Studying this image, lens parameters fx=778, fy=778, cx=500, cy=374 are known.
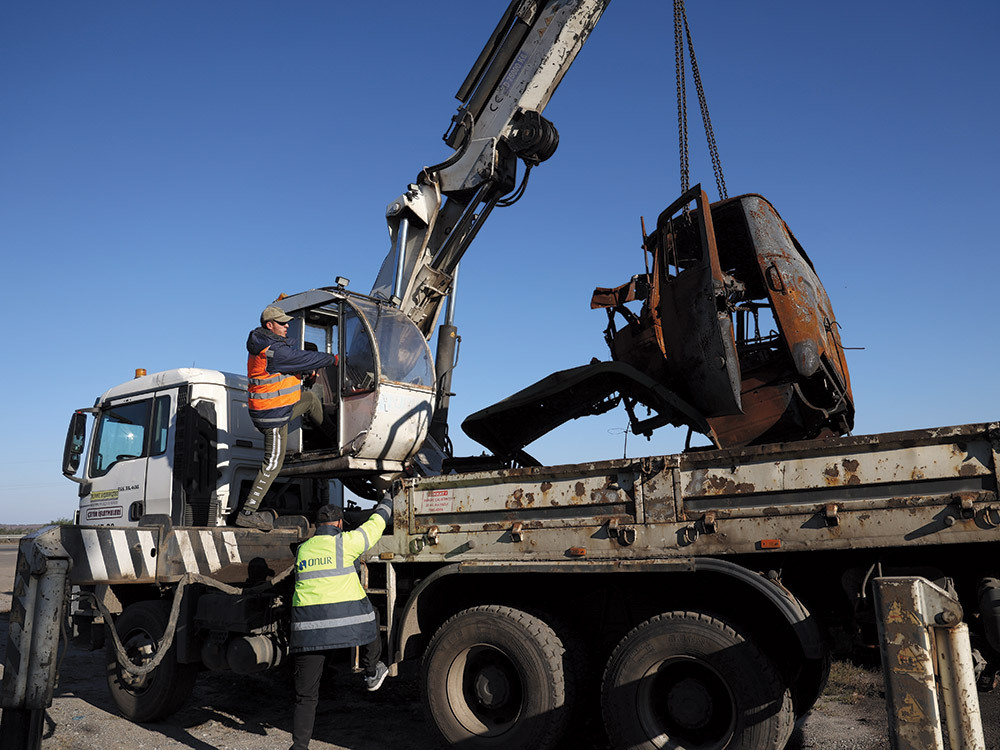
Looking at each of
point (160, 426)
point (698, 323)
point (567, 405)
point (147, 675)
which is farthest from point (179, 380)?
point (698, 323)

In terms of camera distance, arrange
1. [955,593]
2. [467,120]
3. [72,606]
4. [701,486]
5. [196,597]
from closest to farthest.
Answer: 1. [955,593]
2. [701,486]
3. [196,597]
4. [72,606]
5. [467,120]

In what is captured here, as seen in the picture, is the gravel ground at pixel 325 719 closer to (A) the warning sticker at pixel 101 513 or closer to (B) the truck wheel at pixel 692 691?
(B) the truck wheel at pixel 692 691

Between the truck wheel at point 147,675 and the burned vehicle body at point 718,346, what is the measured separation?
3269 millimetres

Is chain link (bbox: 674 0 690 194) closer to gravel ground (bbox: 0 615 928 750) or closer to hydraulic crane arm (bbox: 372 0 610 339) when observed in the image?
hydraulic crane arm (bbox: 372 0 610 339)

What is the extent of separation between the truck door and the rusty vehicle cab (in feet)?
13.9

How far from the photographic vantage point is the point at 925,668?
3.15 m

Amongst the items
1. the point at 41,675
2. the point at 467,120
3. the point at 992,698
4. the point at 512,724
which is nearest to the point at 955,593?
the point at 512,724

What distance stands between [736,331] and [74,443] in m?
6.40

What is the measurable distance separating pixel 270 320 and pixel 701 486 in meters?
3.84

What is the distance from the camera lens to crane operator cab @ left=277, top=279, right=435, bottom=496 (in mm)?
6363

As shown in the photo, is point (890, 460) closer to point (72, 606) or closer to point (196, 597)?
point (196, 597)

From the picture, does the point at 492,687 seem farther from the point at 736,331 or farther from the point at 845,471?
the point at 736,331

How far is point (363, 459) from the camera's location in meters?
6.41

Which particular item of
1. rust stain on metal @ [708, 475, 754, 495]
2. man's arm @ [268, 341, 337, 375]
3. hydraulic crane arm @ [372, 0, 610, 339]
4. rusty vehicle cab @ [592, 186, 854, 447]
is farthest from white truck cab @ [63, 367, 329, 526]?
rust stain on metal @ [708, 475, 754, 495]
